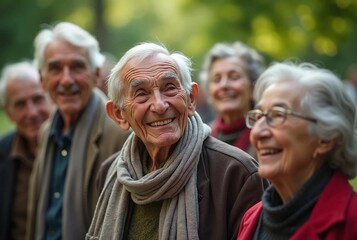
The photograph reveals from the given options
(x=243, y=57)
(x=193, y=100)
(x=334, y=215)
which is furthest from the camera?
(x=243, y=57)

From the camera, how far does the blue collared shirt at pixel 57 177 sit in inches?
194

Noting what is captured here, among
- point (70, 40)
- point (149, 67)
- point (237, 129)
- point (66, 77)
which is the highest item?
point (70, 40)

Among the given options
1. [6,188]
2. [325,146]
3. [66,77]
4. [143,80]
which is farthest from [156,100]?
[6,188]

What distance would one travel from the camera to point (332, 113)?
2857mm

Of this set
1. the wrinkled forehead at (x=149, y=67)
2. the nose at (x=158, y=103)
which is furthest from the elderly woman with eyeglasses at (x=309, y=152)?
the wrinkled forehead at (x=149, y=67)

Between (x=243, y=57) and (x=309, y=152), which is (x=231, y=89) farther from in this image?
(x=309, y=152)

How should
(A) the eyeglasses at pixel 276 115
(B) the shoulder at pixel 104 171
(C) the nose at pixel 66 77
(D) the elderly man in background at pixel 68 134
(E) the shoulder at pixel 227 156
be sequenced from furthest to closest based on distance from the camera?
(C) the nose at pixel 66 77 → (D) the elderly man in background at pixel 68 134 → (B) the shoulder at pixel 104 171 → (E) the shoulder at pixel 227 156 → (A) the eyeglasses at pixel 276 115

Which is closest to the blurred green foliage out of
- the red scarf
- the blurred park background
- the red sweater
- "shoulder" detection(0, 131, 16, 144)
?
the blurred park background

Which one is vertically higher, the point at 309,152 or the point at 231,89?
the point at 231,89

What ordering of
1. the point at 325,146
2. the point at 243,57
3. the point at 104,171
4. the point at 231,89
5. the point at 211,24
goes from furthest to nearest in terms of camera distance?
the point at 211,24
the point at 243,57
the point at 231,89
the point at 104,171
the point at 325,146

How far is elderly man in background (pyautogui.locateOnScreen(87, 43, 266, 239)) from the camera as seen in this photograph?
11.6 ft

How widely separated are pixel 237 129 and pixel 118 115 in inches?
80.7

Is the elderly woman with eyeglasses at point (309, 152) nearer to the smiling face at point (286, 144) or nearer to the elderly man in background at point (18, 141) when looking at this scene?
the smiling face at point (286, 144)

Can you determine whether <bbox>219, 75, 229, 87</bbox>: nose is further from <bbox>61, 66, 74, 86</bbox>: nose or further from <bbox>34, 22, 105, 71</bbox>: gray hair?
<bbox>61, 66, 74, 86</bbox>: nose
